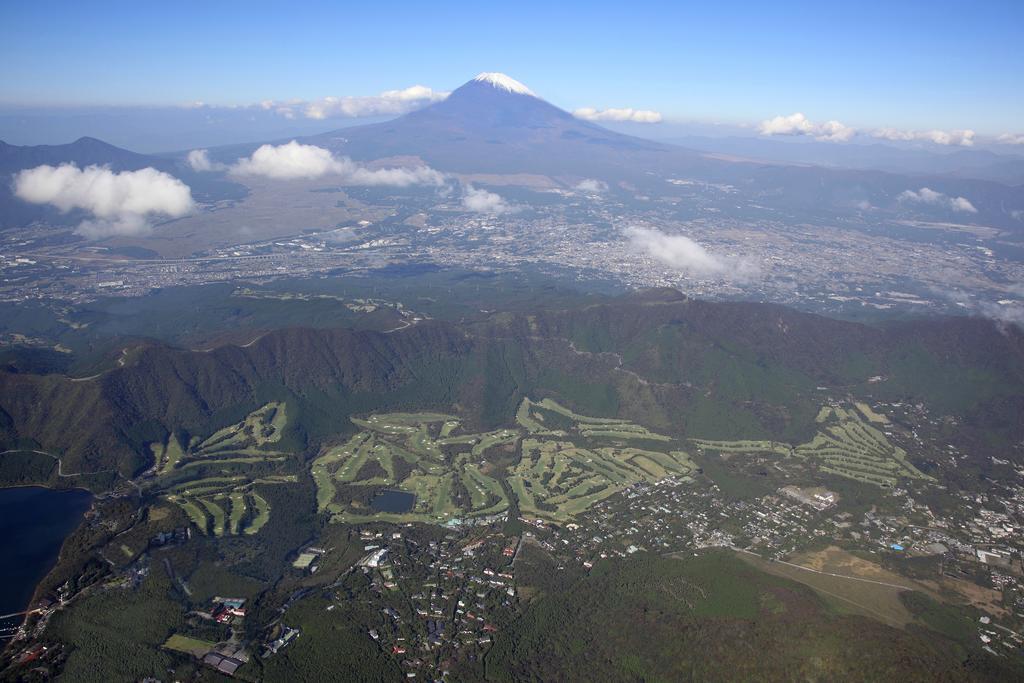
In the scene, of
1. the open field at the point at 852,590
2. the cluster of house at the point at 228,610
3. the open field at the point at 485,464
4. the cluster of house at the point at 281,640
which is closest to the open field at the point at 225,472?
the open field at the point at 485,464

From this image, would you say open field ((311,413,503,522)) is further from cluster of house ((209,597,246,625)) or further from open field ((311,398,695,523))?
cluster of house ((209,597,246,625))

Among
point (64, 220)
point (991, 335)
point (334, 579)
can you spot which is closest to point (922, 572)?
point (334, 579)

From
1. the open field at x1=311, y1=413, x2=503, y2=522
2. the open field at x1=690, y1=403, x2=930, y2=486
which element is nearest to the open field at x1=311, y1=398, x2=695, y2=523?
the open field at x1=311, y1=413, x2=503, y2=522

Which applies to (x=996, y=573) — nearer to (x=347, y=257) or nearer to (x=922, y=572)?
(x=922, y=572)

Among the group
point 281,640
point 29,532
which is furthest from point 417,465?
point 29,532

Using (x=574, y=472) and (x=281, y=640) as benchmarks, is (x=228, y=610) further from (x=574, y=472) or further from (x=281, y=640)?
(x=574, y=472)

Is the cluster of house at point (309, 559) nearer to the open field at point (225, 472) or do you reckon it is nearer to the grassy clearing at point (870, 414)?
the open field at point (225, 472)
